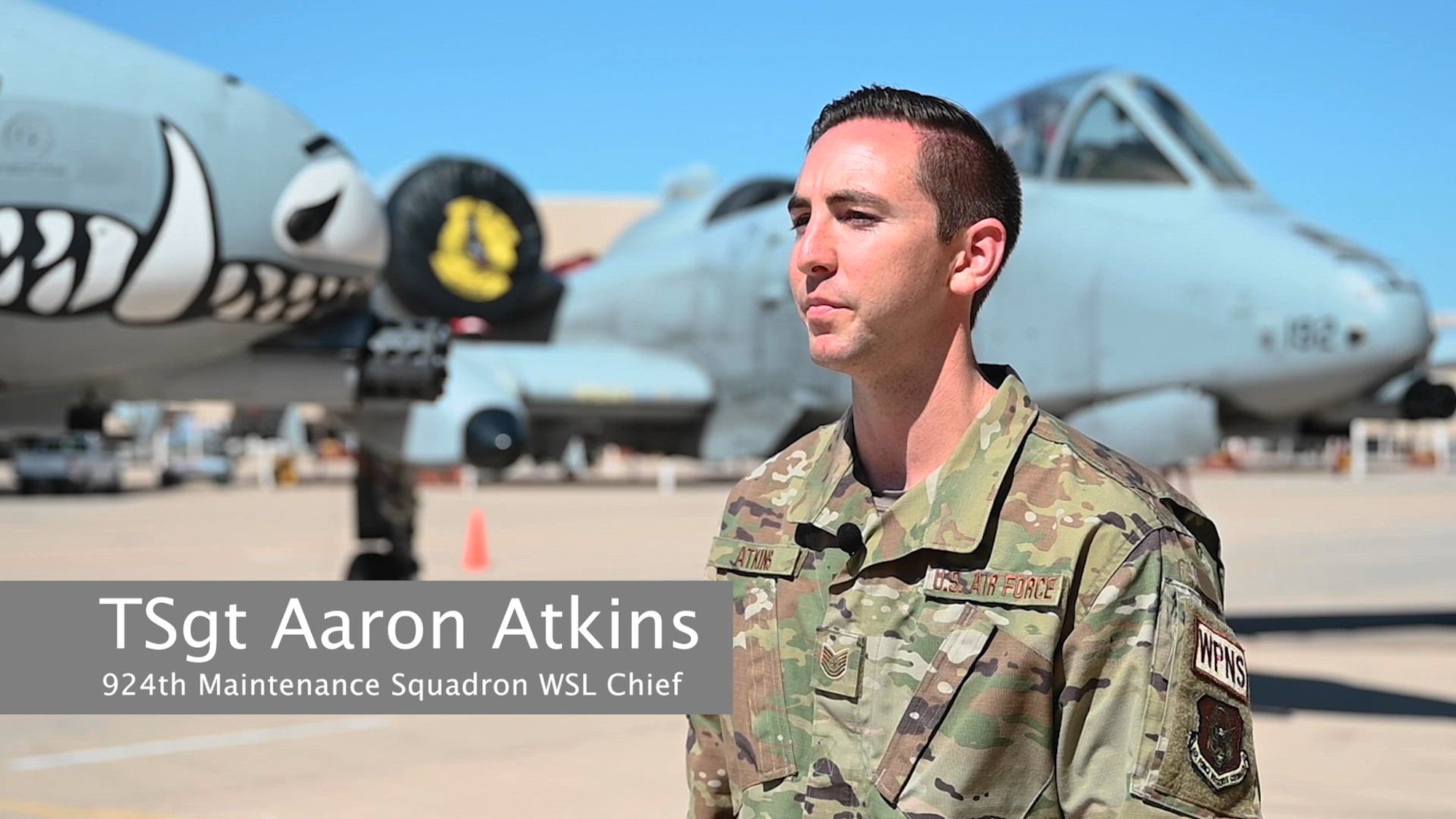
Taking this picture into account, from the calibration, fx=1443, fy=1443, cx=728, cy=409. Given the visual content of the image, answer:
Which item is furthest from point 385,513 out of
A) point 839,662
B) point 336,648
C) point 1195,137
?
point 839,662

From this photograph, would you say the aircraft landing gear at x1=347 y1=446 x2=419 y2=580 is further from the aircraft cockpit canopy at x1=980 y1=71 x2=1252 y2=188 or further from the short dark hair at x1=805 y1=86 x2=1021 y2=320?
the short dark hair at x1=805 y1=86 x2=1021 y2=320

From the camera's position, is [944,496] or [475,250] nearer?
[944,496]

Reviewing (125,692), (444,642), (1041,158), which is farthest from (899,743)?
(1041,158)

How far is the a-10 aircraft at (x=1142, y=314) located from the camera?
21.8 feet

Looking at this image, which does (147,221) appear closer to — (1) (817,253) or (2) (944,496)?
(1) (817,253)

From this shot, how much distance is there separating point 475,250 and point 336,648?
7.73 meters

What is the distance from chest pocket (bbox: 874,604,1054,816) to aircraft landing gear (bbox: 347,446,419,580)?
300 inches

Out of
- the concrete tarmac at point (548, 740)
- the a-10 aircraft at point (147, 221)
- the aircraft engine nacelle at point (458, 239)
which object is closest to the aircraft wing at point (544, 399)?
the aircraft engine nacelle at point (458, 239)

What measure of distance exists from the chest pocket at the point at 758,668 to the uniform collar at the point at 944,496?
68 mm

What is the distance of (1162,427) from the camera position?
6.64 metres

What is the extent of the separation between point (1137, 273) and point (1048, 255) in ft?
1.49

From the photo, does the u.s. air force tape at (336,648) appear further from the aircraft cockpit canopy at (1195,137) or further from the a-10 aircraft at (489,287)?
the aircraft cockpit canopy at (1195,137)

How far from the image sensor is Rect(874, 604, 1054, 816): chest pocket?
1.51 meters

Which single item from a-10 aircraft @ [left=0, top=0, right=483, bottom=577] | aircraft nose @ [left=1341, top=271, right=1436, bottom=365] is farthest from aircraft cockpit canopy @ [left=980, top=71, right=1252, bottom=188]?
a-10 aircraft @ [left=0, top=0, right=483, bottom=577]
